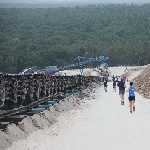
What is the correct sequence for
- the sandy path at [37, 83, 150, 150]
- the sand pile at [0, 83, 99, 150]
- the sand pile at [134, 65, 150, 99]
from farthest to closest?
1. the sand pile at [134, 65, 150, 99]
2. the sandy path at [37, 83, 150, 150]
3. the sand pile at [0, 83, 99, 150]

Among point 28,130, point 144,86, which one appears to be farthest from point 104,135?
point 144,86

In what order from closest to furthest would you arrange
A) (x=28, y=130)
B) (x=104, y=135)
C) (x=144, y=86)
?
(x=28, y=130) < (x=104, y=135) < (x=144, y=86)

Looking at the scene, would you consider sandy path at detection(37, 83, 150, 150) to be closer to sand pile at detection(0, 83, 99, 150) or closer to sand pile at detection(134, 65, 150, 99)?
sand pile at detection(0, 83, 99, 150)

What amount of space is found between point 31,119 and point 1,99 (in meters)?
1.12

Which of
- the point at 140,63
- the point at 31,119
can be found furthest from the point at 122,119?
the point at 140,63

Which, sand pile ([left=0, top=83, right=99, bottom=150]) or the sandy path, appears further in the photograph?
the sandy path

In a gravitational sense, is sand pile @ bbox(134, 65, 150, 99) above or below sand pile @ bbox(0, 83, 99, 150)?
below

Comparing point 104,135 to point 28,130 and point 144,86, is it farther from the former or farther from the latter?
point 144,86

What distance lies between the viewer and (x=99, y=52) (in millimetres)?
197125

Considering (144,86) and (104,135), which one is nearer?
(104,135)

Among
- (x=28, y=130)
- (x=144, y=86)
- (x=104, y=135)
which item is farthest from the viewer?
(x=144, y=86)

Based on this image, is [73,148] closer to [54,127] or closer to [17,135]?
[17,135]

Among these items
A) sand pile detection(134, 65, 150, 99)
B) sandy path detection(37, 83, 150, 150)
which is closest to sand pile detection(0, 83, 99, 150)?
sandy path detection(37, 83, 150, 150)

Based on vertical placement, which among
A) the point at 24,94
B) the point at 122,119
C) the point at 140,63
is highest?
the point at 24,94
